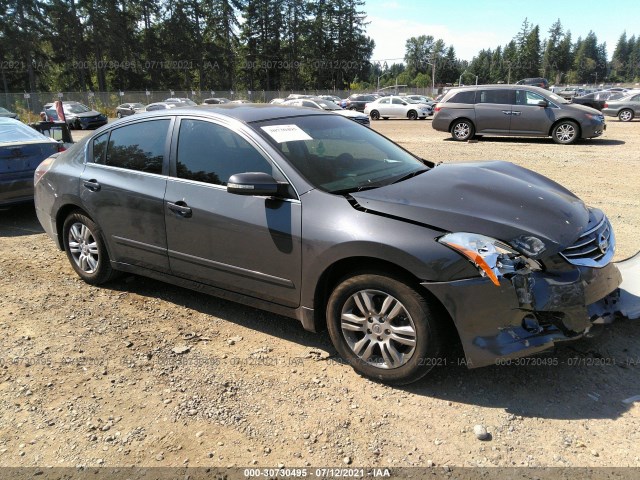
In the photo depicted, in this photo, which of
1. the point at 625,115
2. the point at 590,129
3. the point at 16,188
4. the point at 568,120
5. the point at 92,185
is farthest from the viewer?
the point at 625,115

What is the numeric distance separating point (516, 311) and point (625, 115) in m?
26.3

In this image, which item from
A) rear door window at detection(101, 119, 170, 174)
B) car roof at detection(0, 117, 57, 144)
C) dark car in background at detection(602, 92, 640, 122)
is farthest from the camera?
dark car in background at detection(602, 92, 640, 122)

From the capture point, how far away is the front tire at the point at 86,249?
4.57m

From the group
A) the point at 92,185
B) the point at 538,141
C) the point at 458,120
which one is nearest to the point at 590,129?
the point at 538,141

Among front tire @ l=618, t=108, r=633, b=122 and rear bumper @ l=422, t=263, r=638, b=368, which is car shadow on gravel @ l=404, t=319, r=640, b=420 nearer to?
rear bumper @ l=422, t=263, r=638, b=368

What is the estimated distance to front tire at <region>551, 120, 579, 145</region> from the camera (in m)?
14.4

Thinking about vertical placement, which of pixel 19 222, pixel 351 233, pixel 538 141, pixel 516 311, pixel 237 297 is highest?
pixel 351 233

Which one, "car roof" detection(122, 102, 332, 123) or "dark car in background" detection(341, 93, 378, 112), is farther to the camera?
"dark car in background" detection(341, 93, 378, 112)

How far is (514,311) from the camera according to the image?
269 centimetres

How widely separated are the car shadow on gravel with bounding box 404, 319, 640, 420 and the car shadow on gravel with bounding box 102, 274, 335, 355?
0.88 metres

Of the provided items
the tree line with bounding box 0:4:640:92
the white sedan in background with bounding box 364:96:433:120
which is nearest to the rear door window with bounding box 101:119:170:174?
the white sedan in background with bounding box 364:96:433:120

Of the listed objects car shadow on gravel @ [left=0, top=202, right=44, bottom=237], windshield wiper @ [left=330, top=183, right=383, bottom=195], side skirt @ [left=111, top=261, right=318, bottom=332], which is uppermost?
windshield wiper @ [left=330, top=183, right=383, bottom=195]

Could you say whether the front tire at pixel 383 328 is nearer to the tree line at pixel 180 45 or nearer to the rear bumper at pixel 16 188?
the rear bumper at pixel 16 188

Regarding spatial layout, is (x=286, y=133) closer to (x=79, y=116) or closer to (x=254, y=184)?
(x=254, y=184)
